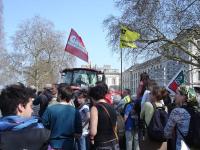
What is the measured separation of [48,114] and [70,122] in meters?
0.33

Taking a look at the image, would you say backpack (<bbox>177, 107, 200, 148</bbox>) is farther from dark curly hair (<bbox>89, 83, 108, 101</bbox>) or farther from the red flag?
the red flag

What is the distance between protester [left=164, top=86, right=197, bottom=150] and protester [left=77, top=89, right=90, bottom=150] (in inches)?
68.1

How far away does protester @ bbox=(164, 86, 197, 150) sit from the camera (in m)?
6.09

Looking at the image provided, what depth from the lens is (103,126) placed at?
261 inches

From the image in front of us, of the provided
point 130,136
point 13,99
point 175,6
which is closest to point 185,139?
point 13,99

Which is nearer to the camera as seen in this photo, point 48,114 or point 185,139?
point 185,139

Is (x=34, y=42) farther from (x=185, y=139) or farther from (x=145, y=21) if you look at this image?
(x=185, y=139)

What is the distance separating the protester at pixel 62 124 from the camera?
6.64 m

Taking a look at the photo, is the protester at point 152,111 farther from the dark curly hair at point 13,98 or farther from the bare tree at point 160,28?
the bare tree at point 160,28

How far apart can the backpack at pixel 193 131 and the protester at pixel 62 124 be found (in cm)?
164

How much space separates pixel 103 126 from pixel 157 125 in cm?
101

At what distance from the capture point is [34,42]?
73.2 m

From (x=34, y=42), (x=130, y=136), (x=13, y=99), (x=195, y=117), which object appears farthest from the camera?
(x=34, y=42)

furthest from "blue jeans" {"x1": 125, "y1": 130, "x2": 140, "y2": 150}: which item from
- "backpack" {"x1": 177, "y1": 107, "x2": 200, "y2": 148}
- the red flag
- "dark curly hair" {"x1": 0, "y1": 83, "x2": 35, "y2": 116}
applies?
the red flag
